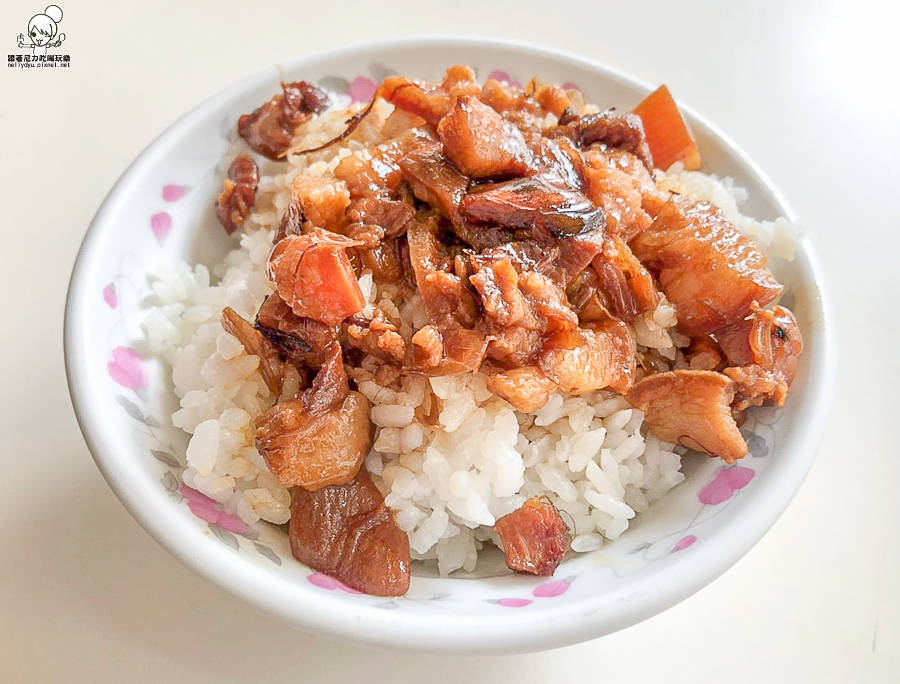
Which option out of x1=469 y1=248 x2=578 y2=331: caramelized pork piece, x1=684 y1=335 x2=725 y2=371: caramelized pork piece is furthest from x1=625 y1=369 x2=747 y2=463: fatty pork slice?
x1=469 y1=248 x2=578 y2=331: caramelized pork piece

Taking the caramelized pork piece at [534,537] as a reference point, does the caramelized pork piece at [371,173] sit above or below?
above

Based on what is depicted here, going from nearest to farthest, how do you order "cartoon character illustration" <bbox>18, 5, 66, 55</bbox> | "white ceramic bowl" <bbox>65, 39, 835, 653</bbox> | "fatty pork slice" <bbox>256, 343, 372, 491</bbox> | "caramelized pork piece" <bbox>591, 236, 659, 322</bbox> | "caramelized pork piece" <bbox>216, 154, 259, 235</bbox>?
"white ceramic bowl" <bbox>65, 39, 835, 653</bbox> < "fatty pork slice" <bbox>256, 343, 372, 491</bbox> < "caramelized pork piece" <bbox>591, 236, 659, 322</bbox> < "caramelized pork piece" <bbox>216, 154, 259, 235</bbox> < "cartoon character illustration" <bbox>18, 5, 66, 55</bbox>

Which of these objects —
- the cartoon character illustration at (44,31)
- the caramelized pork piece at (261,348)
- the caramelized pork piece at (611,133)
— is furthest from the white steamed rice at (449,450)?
the cartoon character illustration at (44,31)

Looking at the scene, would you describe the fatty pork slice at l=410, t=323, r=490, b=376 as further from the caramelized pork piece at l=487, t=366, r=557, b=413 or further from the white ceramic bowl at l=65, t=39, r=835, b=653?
the white ceramic bowl at l=65, t=39, r=835, b=653

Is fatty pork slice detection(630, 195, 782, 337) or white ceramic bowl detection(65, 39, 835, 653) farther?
fatty pork slice detection(630, 195, 782, 337)

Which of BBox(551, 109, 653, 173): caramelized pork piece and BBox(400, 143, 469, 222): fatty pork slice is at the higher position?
BBox(551, 109, 653, 173): caramelized pork piece

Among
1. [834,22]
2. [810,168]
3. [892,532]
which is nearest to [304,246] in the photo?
[892,532]

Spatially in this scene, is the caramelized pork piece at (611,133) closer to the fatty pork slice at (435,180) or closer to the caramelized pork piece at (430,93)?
the caramelized pork piece at (430,93)

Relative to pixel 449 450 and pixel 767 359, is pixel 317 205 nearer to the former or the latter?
pixel 449 450
